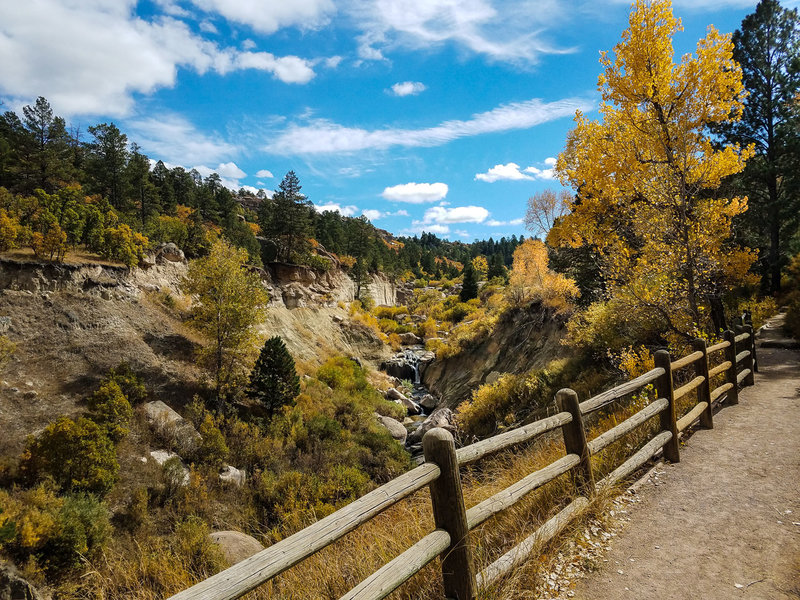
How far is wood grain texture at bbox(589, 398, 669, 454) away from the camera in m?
4.56

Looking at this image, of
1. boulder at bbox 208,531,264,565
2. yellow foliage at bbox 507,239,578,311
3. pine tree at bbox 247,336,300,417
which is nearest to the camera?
boulder at bbox 208,531,264,565

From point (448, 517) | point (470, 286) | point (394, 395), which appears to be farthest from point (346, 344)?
point (448, 517)

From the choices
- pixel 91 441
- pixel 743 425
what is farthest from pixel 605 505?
pixel 91 441

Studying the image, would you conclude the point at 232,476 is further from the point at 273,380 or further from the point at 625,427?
the point at 625,427

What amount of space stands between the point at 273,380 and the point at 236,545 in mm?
15091

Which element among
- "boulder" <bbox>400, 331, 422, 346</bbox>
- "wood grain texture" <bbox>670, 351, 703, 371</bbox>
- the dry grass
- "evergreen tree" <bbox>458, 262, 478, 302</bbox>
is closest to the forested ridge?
the dry grass

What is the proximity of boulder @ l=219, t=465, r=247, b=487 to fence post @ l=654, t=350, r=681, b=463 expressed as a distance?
1828 centimetres

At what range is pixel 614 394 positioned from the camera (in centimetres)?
504

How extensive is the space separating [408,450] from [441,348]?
14559mm

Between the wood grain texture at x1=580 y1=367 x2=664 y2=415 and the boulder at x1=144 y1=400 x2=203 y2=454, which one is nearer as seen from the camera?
the wood grain texture at x1=580 y1=367 x2=664 y2=415

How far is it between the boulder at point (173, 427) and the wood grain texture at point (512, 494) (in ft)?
66.0

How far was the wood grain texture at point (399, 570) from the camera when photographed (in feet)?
7.68

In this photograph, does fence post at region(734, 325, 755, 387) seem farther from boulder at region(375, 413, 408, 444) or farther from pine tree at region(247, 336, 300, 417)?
pine tree at region(247, 336, 300, 417)

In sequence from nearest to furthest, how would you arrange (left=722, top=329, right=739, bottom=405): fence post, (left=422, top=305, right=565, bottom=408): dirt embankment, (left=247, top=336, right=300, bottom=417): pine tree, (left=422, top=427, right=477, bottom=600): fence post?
1. (left=422, top=427, right=477, bottom=600): fence post
2. (left=722, top=329, right=739, bottom=405): fence post
3. (left=422, top=305, right=565, bottom=408): dirt embankment
4. (left=247, top=336, right=300, bottom=417): pine tree
